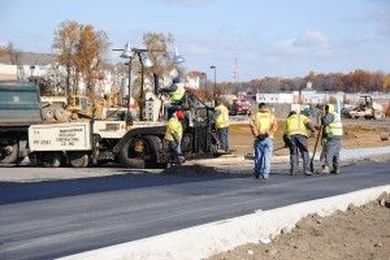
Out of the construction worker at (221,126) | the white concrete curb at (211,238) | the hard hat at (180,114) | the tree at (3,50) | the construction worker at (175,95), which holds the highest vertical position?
the tree at (3,50)

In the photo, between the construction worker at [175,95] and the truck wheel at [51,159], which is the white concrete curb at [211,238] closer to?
the construction worker at [175,95]

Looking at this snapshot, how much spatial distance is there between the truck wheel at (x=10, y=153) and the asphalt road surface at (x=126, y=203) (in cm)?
599

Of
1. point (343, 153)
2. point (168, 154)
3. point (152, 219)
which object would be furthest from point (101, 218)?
point (343, 153)

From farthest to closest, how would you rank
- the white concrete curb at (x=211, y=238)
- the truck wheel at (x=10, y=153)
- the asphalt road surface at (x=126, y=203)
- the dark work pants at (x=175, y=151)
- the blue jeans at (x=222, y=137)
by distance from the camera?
1. the truck wheel at (x=10, y=153)
2. the blue jeans at (x=222, y=137)
3. the dark work pants at (x=175, y=151)
4. the asphalt road surface at (x=126, y=203)
5. the white concrete curb at (x=211, y=238)

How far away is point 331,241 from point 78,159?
13.3m

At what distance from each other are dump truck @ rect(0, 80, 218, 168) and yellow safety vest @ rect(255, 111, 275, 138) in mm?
4636

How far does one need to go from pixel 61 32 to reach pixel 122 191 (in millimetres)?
73081

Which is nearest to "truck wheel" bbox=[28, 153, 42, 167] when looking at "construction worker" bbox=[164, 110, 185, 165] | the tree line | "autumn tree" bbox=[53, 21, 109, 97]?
"construction worker" bbox=[164, 110, 185, 165]

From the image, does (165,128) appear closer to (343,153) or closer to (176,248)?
(343,153)

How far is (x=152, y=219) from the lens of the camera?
10.1m

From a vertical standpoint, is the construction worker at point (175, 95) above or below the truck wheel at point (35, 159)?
above

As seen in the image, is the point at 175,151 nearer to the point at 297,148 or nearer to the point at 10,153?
the point at 297,148

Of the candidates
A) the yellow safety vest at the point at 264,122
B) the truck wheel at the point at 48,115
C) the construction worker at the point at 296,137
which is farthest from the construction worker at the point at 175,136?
the truck wheel at the point at 48,115

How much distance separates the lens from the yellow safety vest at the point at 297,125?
18234 mm
